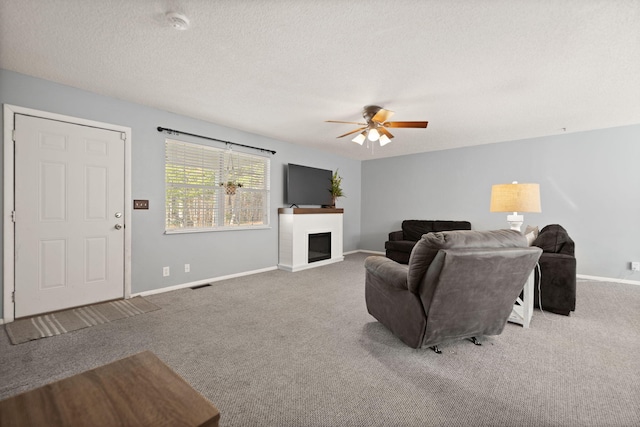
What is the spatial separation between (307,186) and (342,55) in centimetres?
337

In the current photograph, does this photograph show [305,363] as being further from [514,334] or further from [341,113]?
[341,113]

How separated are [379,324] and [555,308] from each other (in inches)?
79.3

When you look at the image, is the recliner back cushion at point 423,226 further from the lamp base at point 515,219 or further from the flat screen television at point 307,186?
the lamp base at point 515,219

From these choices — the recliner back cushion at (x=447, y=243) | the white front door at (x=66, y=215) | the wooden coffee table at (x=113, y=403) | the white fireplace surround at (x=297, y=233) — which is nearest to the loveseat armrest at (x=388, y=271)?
the recliner back cushion at (x=447, y=243)

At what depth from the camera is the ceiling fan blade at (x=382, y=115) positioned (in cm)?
340

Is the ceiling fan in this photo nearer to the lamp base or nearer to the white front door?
the lamp base

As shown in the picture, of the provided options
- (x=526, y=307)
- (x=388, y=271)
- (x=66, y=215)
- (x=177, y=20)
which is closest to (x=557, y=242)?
(x=526, y=307)

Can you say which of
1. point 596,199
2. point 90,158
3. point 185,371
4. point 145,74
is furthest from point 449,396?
point 596,199

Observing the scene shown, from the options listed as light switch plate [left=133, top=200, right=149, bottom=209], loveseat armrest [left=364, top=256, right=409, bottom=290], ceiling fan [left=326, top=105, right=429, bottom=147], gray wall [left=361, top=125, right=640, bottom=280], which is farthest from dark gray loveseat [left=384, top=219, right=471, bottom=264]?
light switch plate [left=133, top=200, right=149, bottom=209]

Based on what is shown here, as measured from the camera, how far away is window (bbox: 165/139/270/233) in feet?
12.9

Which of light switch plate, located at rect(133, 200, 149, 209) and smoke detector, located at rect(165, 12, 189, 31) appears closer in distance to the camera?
smoke detector, located at rect(165, 12, 189, 31)

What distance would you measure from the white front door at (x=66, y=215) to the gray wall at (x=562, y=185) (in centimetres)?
562

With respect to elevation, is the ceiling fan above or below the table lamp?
above

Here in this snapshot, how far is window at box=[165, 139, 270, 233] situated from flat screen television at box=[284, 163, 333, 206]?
442 millimetres
